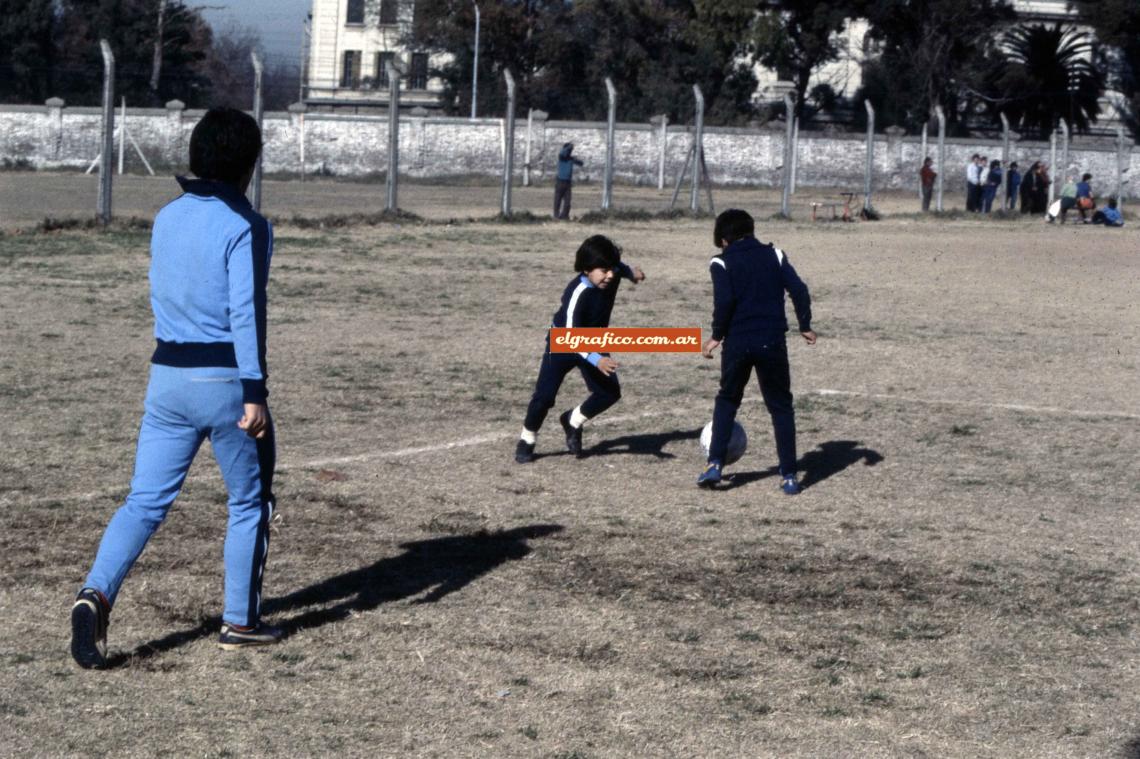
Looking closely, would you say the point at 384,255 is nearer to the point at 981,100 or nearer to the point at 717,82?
the point at 717,82

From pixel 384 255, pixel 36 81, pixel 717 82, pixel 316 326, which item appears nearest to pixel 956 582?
pixel 316 326

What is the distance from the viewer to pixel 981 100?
65.8 metres

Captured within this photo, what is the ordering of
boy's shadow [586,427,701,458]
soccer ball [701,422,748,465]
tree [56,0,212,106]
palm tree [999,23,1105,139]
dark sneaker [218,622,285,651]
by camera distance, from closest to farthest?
dark sneaker [218,622,285,651], soccer ball [701,422,748,465], boy's shadow [586,427,701,458], tree [56,0,212,106], palm tree [999,23,1105,139]

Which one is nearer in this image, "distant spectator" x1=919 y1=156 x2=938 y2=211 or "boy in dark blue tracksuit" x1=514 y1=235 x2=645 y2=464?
"boy in dark blue tracksuit" x1=514 y1=235 x2=645 y2=464

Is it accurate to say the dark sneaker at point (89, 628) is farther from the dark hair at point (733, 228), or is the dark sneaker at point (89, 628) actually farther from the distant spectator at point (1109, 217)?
the distant spectator at point (1109, 217)

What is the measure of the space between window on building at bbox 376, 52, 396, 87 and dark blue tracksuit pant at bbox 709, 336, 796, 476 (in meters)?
62.8

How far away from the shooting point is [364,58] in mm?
78312

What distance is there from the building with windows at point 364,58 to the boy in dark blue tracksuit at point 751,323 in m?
57.7

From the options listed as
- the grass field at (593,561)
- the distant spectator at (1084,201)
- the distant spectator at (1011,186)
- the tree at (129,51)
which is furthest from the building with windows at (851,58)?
the grass field at (593,561)

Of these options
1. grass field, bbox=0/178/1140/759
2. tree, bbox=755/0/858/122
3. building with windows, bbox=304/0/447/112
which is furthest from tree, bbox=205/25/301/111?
grass field, bbox=0/178/1140/759

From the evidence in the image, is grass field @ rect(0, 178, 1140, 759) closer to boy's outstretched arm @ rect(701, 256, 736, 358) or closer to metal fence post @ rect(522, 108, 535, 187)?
boy's outstretched arm @ rect(701, 256, 736, 358)

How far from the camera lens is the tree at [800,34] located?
63.7m

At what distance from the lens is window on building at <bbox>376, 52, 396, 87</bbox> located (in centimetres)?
6961

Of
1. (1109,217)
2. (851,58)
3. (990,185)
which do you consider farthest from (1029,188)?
(851,58)
